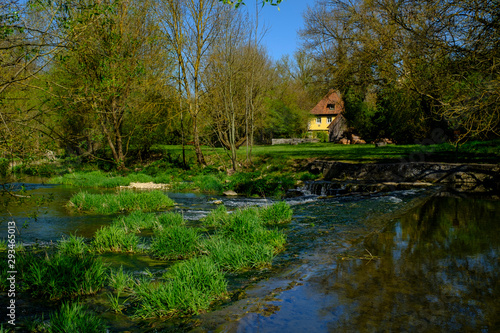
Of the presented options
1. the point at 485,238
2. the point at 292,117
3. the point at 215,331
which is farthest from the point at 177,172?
the point at 292,117

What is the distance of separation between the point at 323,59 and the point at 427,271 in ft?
75.8

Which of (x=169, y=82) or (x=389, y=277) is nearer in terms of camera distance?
(x=389, y=277)

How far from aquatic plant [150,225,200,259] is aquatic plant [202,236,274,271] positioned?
0.55m

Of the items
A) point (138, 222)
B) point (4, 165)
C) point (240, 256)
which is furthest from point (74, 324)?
point (138, 222)

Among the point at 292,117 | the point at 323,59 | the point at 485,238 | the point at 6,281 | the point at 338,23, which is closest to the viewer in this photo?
the point at 6,281

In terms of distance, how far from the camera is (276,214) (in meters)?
10.1

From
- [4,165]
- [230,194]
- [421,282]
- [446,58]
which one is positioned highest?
[446,58]

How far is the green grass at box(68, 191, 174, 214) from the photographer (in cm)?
1209

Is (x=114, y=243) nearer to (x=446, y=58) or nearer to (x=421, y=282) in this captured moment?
(x=421, y=282)

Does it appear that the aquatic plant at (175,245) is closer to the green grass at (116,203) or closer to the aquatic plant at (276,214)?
the aquatic plant at (276,214)

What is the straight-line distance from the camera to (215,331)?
4.27 m

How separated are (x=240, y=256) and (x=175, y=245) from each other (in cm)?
140

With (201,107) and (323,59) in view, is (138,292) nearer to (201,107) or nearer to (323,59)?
(201,107)

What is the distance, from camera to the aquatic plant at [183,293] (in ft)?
15.4
